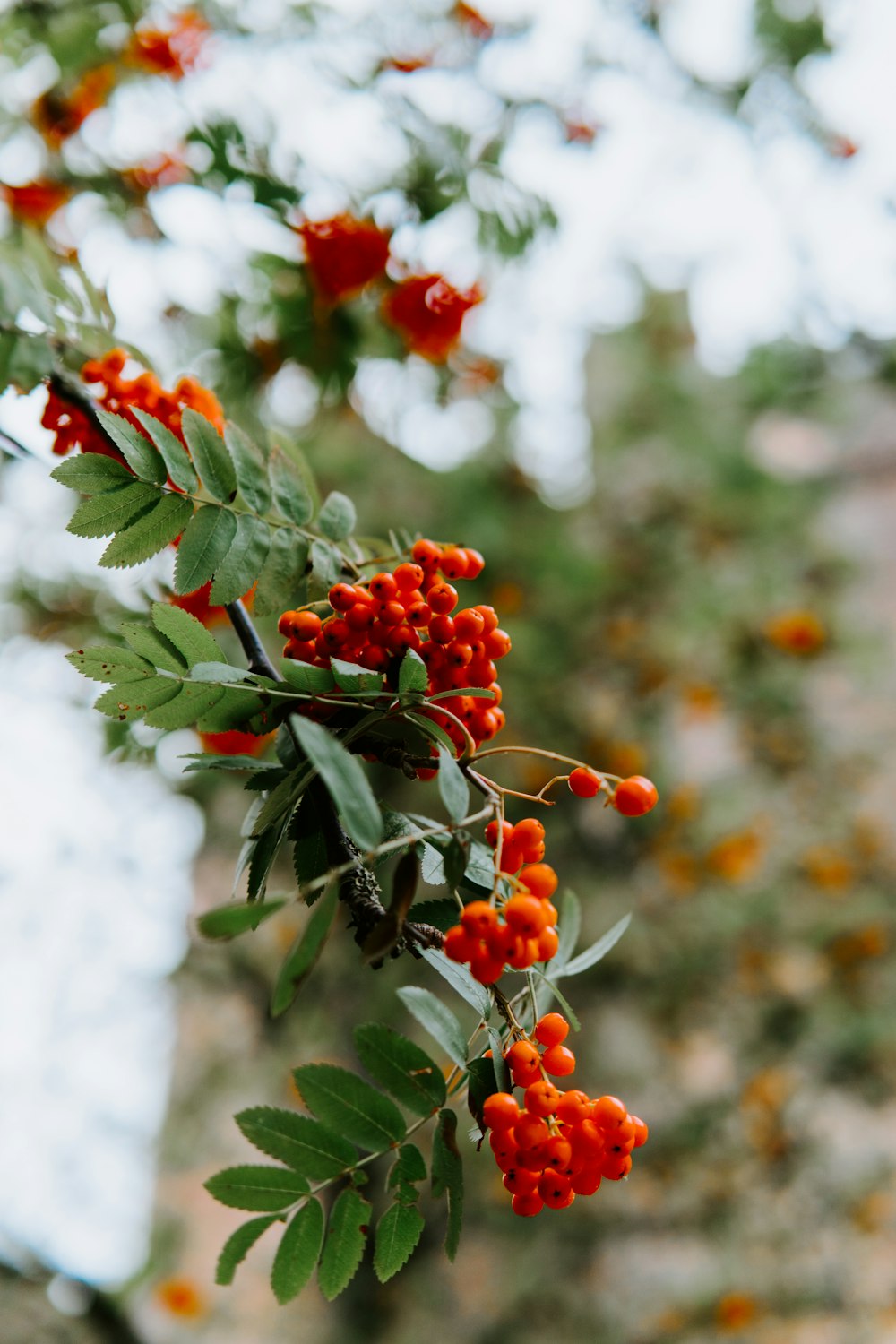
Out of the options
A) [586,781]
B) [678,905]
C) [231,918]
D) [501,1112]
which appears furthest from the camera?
[678,905]

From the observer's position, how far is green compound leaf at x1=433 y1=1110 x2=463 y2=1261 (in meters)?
0.57

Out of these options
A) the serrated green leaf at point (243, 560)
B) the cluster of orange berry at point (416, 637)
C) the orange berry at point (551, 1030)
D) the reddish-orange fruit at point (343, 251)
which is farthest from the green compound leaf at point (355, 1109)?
the reddish-orange fruit at point (343, 251)

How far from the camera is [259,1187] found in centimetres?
62

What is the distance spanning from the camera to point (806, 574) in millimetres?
3500

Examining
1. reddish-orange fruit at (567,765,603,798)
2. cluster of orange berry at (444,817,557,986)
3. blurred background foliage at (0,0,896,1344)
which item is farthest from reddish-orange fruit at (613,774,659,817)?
blurred background foliage at (0,0,896,1344)

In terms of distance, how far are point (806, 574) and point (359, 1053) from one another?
3.26 m

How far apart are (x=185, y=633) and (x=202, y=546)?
0.11 meters

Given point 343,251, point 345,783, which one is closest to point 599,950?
point 345,783

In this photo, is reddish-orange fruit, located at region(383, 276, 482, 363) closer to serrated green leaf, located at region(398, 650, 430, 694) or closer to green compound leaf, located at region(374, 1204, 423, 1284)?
serrated green leaf, located at region(398, 650, 430, 694)

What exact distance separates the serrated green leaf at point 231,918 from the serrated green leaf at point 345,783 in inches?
2.4

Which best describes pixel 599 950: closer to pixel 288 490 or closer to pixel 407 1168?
pixel 407 1168

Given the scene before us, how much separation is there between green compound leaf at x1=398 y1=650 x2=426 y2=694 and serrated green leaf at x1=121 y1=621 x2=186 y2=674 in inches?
6.4

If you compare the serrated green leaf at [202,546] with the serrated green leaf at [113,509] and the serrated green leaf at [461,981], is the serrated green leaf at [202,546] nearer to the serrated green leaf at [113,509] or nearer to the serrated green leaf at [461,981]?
the serrated green leaf at [113,509]

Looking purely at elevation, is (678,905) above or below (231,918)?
below
